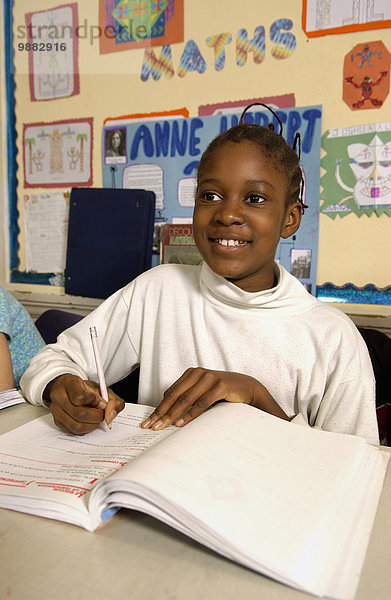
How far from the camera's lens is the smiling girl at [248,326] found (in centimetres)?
78

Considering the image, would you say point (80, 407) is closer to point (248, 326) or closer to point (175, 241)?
point (248, 326)

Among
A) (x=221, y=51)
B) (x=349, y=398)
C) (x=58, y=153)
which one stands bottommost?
(x=349, y=398)

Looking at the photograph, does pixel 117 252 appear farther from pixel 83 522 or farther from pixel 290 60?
pixel 83 522

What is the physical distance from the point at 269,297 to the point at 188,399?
0.30 metres

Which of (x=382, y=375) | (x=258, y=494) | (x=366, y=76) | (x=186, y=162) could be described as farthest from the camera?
(x=186, y=162)

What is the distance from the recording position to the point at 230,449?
0.47m

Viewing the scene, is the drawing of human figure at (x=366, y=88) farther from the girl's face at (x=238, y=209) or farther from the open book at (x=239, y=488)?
the open book at (x=239, y=488)

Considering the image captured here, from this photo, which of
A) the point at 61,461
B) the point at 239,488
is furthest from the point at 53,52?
the point at 239,488

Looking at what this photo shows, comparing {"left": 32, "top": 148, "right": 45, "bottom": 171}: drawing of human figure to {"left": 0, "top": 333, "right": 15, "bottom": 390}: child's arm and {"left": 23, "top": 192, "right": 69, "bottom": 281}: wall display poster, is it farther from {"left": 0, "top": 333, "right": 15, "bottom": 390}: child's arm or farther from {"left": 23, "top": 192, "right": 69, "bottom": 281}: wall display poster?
{"left": 0, "top": 333, "right": 15, "bottom": 390}: child's arm

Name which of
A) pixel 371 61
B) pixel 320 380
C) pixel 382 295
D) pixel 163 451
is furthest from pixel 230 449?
pixel 371 61

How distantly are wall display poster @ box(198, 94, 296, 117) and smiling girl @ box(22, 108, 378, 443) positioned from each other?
69cm

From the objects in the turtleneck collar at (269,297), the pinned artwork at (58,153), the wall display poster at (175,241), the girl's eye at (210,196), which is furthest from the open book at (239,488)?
the pinned artwork at (58,153)

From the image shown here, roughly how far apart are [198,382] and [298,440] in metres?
0.17

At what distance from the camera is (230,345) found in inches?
34.9
